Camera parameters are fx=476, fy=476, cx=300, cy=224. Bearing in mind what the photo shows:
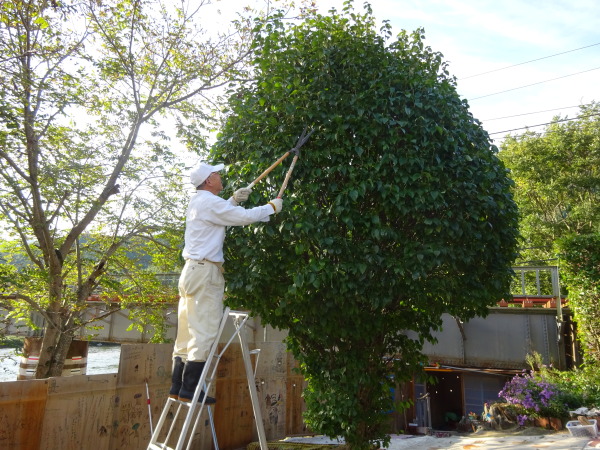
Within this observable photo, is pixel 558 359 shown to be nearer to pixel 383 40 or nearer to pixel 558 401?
pixel 558 401

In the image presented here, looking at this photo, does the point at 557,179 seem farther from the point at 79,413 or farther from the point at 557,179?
the point at 79,413

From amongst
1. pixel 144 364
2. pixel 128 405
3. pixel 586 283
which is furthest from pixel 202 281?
pixel 586 283

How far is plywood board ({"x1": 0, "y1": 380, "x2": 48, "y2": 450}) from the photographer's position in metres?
→ 5.48

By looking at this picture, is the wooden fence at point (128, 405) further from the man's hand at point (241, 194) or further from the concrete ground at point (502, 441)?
the man's hand at point (241, 194)

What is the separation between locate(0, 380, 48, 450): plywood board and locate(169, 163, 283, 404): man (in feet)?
7.64

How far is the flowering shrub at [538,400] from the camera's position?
891 centimetres

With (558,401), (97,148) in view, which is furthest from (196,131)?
(558,401)

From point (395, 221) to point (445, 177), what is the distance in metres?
0.72

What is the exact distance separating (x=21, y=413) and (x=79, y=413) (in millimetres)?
771

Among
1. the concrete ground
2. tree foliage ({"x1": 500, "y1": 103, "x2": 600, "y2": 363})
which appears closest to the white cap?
the concrete ground

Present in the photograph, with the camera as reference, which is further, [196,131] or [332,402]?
[196,131]

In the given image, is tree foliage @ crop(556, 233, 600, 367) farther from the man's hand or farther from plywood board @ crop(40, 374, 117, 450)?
plywood board @ crop(40, 374, 117, 450)

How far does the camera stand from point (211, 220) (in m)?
4.70

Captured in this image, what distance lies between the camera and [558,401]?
29.4ft
